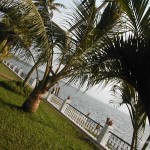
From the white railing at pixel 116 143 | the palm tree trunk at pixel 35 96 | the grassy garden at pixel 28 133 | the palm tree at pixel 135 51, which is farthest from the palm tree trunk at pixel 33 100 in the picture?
the palm tree at pixel 135 51

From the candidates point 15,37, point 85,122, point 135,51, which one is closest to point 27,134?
point 15,37

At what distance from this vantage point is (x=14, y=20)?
342 inches

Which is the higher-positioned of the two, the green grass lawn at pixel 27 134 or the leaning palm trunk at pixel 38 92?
the leaning palm trunk at pixel 38 92

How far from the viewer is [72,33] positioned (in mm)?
8992

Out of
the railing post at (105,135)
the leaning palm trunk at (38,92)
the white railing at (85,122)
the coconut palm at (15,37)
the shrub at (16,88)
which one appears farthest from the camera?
the shrub at (16,88)

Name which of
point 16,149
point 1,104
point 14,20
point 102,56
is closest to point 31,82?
point 1,104

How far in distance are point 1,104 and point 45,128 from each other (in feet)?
6.31

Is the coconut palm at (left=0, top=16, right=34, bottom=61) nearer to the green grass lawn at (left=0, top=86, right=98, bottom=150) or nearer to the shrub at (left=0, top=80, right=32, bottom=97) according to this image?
the green grass lawn at (left=0, top=86, right=98, bottom=150)

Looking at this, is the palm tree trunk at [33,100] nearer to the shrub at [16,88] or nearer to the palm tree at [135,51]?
the shrub at [16,88]

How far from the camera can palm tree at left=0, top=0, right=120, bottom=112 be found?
8.09 metres

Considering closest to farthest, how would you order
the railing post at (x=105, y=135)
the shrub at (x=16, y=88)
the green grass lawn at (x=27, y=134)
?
the green grass lawn at (x=27, y=134) → the railing post at (x=105, y=135) → the shrub at (x=16, y=88)

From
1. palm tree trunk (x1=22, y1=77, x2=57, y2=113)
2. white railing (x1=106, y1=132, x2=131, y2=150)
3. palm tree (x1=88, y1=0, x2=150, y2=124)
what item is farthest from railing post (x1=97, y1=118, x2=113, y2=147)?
palm tree (x1=88, y1=0, x2=150, y2=124)

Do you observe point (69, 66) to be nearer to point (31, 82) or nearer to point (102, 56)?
point (102, 56)

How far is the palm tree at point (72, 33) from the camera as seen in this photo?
26.6ft
